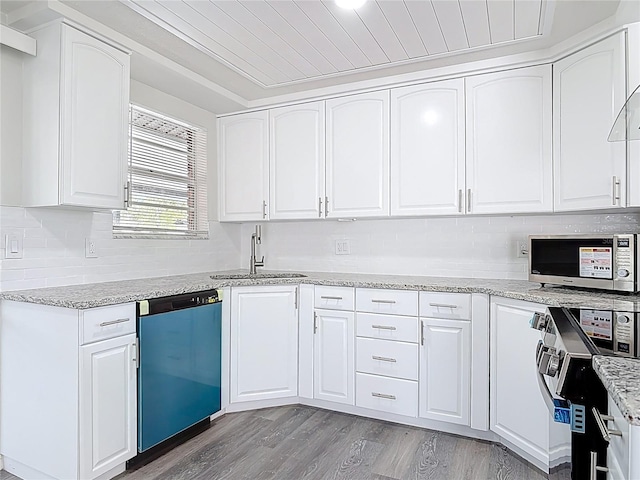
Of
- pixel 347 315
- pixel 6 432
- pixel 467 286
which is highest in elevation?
pixel 467 286

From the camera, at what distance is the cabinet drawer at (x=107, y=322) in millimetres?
1946

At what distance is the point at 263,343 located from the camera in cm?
297

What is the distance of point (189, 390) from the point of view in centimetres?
251

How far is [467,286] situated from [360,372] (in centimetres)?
92

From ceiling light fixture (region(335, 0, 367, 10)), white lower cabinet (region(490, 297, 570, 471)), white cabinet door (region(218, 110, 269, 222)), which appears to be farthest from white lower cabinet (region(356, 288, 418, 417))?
ceiling light fixture (region(335, 0, 367, 10))

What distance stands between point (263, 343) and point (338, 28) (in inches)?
80.4

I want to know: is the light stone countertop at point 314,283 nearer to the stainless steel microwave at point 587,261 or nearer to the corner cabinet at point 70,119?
the stainless steel microwave at point 587,261

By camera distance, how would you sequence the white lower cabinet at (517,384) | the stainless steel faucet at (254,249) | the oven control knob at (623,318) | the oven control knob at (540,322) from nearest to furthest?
1. the oven control knob at (623,318)
2. the oven control knob at (540,322)
3. the white lower cabinet at (517,384)
4. the stainless steel faucet at (254,249)

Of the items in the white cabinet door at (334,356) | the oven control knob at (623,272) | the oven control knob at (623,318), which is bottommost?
the white cabinet door at (334,356)

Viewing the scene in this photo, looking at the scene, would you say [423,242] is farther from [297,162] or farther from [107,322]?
[107,322]

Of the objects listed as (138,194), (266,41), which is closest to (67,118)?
(138,194)

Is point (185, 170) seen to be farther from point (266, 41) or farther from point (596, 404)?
point (596, 404)

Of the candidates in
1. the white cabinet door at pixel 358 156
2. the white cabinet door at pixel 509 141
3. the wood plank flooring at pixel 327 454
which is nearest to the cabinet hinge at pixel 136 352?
the wood plank flooring at pixel 327 454

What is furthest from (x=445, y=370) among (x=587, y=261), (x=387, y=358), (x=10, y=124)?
(x=10, y=124)
